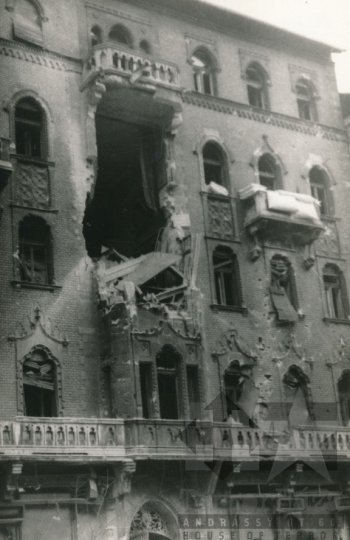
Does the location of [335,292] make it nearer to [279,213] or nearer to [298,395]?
[279,213]

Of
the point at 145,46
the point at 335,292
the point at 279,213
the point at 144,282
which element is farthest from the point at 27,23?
the point at 335,292

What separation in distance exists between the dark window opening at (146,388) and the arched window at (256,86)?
13.4 m

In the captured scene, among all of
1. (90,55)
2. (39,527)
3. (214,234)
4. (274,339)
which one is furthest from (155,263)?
(39,527)

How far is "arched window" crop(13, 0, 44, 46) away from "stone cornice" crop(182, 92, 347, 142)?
19.8 ft

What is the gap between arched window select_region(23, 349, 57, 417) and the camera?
26.1 metres

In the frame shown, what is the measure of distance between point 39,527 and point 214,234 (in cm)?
1251

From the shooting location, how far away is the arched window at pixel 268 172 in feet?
112

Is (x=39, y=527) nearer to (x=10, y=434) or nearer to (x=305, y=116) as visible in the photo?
(x=10, y=434)

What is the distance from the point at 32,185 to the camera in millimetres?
28094

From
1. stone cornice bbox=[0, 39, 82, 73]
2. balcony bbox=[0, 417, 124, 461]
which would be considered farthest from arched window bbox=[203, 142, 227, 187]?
balcony bbox=[0, 417, 124, 461]

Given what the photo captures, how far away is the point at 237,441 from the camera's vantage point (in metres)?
27.2

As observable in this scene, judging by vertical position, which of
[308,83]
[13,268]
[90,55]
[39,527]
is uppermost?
[308,83]

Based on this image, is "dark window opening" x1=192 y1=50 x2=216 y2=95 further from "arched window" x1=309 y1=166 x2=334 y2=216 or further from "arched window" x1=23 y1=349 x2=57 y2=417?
"arched window" x1=23 y1=349 x2=57 y2=417

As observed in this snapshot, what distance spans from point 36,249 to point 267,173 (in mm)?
10786
